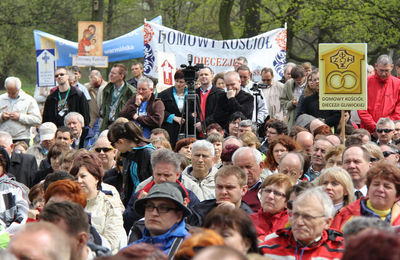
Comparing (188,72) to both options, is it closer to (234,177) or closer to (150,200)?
(234,177)

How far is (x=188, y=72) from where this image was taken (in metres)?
11.8

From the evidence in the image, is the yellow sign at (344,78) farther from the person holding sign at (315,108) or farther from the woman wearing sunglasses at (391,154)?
the person holding sign at (315,108)

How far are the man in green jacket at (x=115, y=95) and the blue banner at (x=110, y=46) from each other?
9.62m

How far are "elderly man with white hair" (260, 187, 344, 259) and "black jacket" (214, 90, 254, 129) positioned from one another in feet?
21.8

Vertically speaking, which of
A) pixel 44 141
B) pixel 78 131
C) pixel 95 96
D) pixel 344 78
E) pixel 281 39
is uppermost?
pixel 281 39

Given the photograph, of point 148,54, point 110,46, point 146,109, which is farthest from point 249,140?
point 110,46

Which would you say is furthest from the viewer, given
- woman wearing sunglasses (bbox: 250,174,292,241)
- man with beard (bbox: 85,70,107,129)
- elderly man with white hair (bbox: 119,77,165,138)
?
man with beard (bbox: 85,70,107,129)

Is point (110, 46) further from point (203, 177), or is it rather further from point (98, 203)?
point (98, 203)

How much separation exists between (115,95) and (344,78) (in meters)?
5.01

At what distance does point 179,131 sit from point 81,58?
20.8ft

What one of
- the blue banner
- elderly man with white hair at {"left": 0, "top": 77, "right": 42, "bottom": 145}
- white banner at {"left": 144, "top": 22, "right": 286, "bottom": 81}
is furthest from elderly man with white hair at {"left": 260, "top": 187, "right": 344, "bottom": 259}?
the blue banner

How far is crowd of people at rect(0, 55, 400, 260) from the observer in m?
4.89

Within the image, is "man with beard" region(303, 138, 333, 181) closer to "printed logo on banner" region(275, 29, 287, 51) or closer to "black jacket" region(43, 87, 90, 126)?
"black jacket" region(43, 87, 90, 126)

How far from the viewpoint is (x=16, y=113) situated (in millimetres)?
14219
